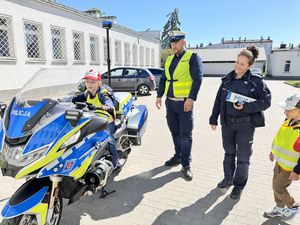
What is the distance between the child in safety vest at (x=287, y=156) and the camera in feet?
8.05

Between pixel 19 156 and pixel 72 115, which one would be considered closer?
pixel 19 156

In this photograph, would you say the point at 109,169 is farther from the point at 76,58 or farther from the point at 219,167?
the point at 76,58

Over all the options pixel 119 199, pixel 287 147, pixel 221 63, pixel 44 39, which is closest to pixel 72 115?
pixel 119 199

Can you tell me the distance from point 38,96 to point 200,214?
2173mm

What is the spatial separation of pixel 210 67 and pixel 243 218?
4375 centimetres

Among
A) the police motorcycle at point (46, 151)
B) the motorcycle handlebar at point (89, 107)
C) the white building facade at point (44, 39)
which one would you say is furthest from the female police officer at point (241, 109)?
the white building facade at point (44, 39)

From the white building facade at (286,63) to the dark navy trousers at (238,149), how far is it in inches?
1529

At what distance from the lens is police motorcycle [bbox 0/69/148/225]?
1.94 m

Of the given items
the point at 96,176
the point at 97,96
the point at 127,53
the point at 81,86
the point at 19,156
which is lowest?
the point at 96,176

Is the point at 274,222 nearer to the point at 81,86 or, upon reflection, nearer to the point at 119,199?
the point at 119,199

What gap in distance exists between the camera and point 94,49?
17.8 metres

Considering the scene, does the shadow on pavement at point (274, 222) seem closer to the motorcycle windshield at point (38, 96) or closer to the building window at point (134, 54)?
the motorcycle windshield at point (38, 96)

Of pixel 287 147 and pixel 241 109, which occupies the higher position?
pixel 241 109

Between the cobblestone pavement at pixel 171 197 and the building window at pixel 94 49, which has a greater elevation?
the building window at pixel 94 49
